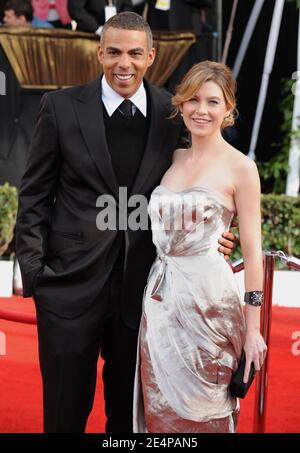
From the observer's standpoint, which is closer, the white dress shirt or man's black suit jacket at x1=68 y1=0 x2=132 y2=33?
the white dress shirt

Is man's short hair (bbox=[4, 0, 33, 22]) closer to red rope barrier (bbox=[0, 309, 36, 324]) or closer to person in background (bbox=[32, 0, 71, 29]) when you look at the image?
person in background (bbox=[32, 0, 71, 29])

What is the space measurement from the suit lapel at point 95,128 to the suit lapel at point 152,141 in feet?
0.31

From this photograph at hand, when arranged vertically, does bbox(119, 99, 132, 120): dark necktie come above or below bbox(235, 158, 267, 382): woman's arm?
above

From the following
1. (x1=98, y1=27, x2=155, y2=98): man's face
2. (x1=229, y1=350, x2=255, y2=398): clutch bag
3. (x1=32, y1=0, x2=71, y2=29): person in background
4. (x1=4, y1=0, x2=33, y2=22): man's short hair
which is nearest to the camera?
(x1=229, y1=350, x2=255, y2=398): clutch bag

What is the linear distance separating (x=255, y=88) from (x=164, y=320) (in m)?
7.18

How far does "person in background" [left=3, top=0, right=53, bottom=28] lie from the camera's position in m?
8.24

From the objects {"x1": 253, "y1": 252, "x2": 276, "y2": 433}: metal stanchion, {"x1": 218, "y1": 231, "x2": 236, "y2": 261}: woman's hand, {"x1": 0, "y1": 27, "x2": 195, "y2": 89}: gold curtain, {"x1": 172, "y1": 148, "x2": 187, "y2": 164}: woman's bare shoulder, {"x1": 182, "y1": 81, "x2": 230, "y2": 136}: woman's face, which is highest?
{"x1": 0, "y1": 27, "x2": 195, "y2": 89}: gold curtain

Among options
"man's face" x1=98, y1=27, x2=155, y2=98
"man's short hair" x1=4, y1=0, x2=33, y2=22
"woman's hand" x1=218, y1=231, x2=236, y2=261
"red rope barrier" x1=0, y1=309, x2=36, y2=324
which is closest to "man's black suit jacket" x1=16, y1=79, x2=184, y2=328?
"man's face" x1=98, y1=27, x2=155, y2=98

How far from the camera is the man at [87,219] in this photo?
10.2 ft

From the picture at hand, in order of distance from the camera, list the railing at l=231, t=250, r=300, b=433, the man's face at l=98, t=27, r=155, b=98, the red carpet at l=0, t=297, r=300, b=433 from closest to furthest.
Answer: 1. the man's face at l=98, t=27, r=155, b=98
2. the railing at l=231, t=250, r=300, b=433
3. the red carpet at l=0, t=297, r=300, b=433

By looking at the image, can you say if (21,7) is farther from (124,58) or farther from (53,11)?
(124,58)

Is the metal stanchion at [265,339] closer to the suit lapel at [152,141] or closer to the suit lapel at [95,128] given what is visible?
the suit lapel at [152,141]

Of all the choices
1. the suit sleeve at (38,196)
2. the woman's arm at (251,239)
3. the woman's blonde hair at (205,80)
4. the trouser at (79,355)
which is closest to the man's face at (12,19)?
the suit sleeve at (38,196)
